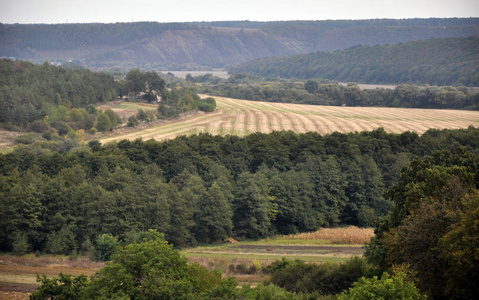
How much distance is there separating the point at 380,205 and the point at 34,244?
38.8 metres

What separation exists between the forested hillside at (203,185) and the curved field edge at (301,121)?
17.2 meters

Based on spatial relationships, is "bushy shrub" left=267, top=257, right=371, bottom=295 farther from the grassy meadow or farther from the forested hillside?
the forested hillside

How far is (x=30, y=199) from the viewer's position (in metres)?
43.3

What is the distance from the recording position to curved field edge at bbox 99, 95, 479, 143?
278 feet

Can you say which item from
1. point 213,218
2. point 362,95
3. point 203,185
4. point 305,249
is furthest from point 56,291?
point 362,95

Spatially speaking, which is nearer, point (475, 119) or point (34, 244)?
point (34, 244)

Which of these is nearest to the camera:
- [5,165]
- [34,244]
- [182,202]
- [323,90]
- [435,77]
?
[34,244]

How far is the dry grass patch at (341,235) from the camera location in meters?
45.9

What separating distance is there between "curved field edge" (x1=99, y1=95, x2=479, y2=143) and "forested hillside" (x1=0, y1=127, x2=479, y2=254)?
1723cm

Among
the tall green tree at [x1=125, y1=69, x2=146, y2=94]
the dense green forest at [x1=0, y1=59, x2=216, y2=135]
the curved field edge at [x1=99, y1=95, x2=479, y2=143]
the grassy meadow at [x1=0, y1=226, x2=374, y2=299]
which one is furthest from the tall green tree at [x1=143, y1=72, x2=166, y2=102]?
the grassy meadow at [x1=0, y1=226, x2=374, y2=299]

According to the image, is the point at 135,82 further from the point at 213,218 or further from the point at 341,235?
the point at 341,235

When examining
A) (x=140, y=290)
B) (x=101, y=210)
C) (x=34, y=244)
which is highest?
(x=140, y=290)

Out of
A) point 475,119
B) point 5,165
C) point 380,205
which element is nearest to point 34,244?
point 5,165

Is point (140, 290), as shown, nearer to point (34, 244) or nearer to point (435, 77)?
point (34, 244)
